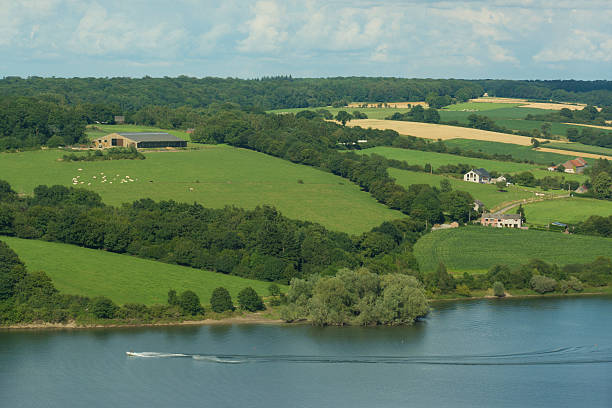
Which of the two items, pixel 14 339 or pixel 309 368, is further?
pixel 14 339

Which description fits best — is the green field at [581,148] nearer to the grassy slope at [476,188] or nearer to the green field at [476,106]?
the grassy slope at [476,188]

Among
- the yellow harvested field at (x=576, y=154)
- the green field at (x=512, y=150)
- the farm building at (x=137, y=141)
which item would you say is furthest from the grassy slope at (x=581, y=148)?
the farm building at (x=137, y=141)

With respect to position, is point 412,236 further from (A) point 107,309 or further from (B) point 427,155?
(B) point 427,155

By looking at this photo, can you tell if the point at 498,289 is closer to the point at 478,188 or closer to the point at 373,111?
the point at 478,188

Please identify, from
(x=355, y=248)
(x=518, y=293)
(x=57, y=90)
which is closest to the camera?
(x=518, y=293)

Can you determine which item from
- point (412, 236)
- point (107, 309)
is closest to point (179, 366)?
point (107, 309)

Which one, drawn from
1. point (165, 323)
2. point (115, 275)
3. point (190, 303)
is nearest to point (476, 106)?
point (115, 275)

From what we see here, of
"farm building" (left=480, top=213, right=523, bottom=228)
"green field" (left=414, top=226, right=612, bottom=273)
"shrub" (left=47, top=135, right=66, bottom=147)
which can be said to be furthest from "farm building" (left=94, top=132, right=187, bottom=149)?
"farm building" (left=480, top=213, right=523, bottom=228)
